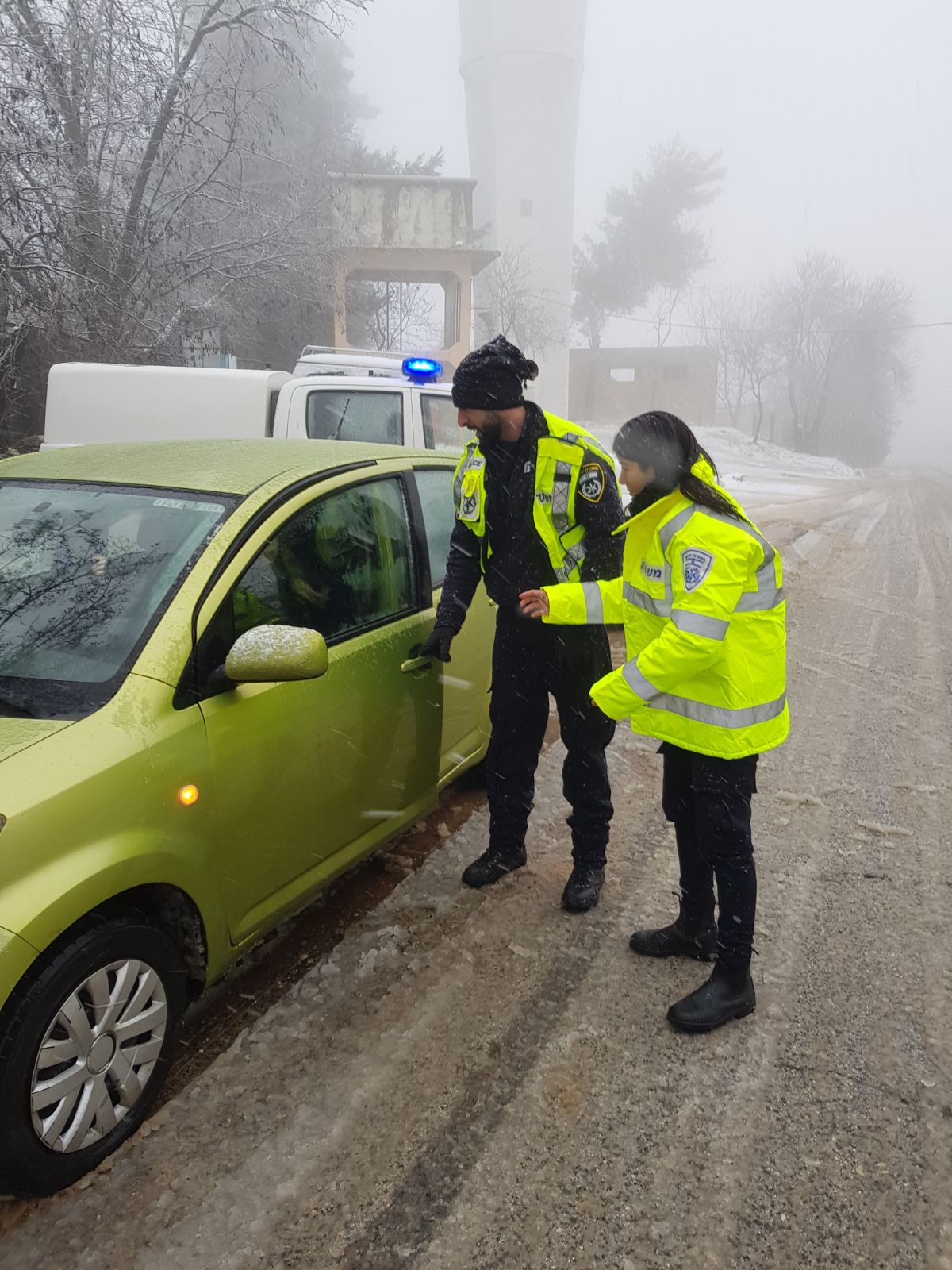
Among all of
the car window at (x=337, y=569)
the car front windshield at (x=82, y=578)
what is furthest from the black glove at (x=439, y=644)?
the car front windshield at (x=82, y=578)

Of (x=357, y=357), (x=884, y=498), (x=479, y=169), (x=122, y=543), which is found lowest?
(x=884, y=498)

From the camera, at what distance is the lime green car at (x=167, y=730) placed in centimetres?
198

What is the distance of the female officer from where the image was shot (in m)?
2.44

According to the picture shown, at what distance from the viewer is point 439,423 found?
302 inches

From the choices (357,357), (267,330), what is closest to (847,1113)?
(357,357)

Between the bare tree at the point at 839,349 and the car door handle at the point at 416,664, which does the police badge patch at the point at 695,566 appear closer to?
the car door handle at the point at 416,664

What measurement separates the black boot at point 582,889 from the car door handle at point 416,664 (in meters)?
0.97

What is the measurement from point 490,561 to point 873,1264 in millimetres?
2295

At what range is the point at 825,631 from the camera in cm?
819

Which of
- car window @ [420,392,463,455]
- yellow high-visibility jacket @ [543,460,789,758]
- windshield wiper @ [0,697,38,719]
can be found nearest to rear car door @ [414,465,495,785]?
yellow high-visibility jacket @ [543,460,789,758]

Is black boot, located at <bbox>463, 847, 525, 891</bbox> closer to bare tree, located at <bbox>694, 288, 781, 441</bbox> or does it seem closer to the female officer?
the female officer

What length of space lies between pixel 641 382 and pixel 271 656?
172ft

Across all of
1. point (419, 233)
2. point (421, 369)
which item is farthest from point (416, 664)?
point (419, 233)

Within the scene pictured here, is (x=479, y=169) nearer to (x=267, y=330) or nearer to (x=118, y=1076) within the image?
(x=267, y=330)
